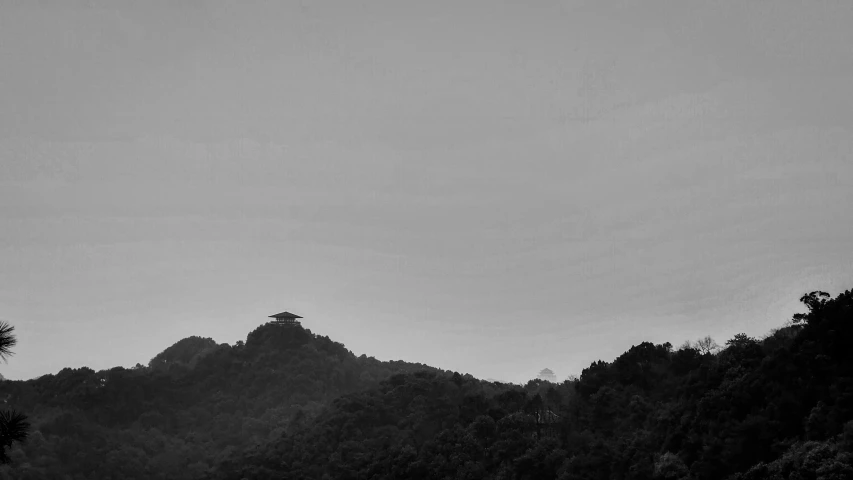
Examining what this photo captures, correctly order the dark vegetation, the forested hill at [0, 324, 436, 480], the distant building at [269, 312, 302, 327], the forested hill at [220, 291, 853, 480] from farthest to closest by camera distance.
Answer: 1. the distant building at [269, 312, 302, 327]
2. the forested hill at [0, 324, 436, 480]
3. the dark vegetation
4. the forested hill at [220, 291, 853, 480]

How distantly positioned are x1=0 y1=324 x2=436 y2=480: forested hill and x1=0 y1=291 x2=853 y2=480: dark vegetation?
27 cm

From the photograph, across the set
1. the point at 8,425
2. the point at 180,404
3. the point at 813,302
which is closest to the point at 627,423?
the point at 813,302

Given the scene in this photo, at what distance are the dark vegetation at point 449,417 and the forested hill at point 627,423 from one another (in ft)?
0.45

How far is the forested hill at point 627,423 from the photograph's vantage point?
166 feet

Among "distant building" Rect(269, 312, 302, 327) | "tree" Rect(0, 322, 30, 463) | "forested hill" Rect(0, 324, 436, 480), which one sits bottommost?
"tree" Rect(0, 322, 30, 463)

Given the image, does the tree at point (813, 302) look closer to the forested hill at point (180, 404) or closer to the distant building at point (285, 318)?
the forested hill at point (180, 404)

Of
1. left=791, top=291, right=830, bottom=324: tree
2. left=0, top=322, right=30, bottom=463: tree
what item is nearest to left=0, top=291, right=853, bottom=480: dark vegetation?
left=791, top=291, right=830, bottom=324: tree

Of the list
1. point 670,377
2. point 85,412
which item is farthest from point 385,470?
point 85,412

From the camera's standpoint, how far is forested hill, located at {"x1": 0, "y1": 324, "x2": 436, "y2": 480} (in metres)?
97.6

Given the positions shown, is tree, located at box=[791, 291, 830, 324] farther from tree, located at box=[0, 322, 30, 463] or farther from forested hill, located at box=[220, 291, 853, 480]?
tree, located at box=[0, 322, 30, 463]

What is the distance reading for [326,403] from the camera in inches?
4710

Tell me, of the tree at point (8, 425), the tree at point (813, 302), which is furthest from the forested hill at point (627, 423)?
the tree at point (8, 425)

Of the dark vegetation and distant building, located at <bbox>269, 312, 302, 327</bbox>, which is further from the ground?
distant building, located at <bbox>269, 312, 302, 327</bbox>

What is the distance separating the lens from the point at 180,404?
396 feet
